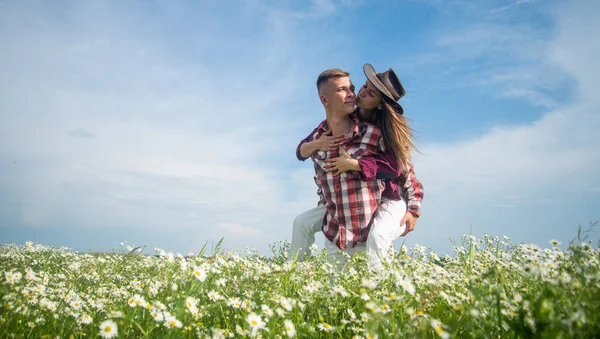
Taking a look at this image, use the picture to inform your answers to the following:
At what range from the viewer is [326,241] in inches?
226

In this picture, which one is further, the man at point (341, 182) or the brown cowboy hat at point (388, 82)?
the brown cowboy hat at point (388, 82)

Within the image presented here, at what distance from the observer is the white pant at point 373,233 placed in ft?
16.2

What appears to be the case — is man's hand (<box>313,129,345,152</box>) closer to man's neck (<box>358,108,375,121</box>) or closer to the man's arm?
the man's arm

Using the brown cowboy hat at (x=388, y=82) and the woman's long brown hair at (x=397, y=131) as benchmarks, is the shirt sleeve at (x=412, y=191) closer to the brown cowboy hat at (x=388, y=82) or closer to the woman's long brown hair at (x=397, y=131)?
the woman's long brown hair at (x=397, y=131)

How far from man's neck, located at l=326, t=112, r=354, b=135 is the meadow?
1981 mm

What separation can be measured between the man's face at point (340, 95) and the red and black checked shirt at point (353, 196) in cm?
26

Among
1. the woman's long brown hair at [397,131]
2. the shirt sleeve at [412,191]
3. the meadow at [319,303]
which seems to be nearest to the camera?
the meadow at [319,303]

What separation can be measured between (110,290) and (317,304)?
196 centimetres

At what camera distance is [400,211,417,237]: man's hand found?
5719 mm

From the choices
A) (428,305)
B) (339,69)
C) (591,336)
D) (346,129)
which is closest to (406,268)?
(428,305)

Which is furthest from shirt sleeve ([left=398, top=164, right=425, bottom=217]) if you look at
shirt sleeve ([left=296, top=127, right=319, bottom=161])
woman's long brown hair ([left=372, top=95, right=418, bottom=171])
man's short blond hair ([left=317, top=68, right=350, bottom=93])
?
man's short blond hair ([left=317, top=68, right=350, bottom=93])

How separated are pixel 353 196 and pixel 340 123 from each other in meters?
1.08

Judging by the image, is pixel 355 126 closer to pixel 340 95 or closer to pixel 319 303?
pixel 340 95

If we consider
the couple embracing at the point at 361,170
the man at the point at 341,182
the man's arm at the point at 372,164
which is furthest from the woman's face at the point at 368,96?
the man's arm at the point at 372,164
